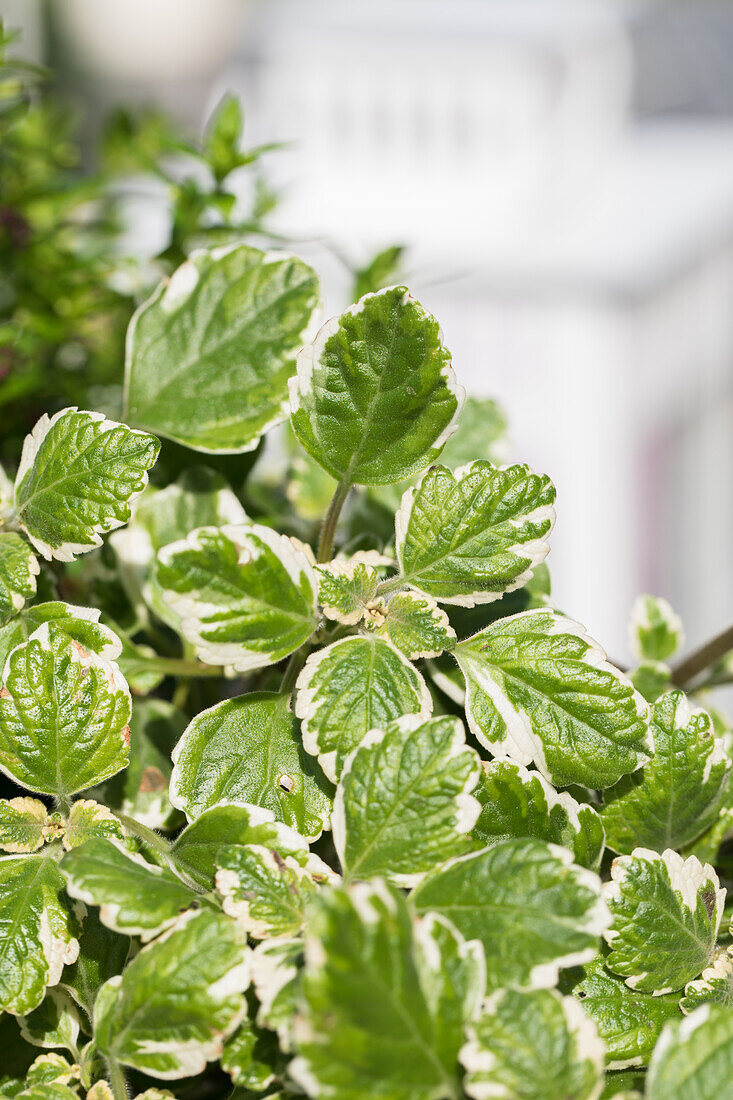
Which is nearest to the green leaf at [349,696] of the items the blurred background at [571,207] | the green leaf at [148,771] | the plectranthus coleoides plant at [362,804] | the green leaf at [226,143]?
the plectranthus coleoides plant at [362,804]

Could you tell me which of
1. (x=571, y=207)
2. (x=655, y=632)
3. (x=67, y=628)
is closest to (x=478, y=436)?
(x=655, y=632)

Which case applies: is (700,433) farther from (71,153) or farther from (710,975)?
(710,975)

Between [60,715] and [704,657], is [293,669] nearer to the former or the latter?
→ [60,715]

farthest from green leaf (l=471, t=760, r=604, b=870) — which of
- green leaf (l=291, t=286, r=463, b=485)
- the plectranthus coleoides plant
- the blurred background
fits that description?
the blurred background

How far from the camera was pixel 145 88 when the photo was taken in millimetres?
2443

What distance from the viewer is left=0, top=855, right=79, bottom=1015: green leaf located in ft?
0.92

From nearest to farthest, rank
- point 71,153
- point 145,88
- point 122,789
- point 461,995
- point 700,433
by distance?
point 461,995 → point 122,789 → point 71,153 → point 700,433 → point 145,88

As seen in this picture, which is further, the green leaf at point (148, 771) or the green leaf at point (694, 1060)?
the green leaf at point (148, 771)

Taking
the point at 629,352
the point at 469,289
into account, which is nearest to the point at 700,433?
the point at 629,352

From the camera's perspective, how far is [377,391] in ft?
1.07

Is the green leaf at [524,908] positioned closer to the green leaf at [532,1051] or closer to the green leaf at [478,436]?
the green leaf at [532,1051]

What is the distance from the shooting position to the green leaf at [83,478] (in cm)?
31

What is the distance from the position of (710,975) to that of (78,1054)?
8.2 inches

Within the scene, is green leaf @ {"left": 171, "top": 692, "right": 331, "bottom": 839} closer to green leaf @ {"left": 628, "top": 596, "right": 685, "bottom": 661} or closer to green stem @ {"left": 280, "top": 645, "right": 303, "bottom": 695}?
green stem @ {"left": 280, "top": 645, "right": 303, "bottom": 695}
